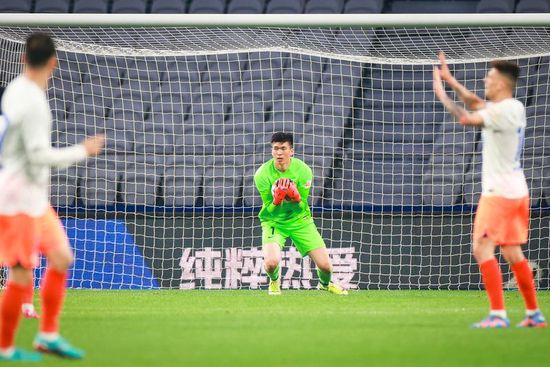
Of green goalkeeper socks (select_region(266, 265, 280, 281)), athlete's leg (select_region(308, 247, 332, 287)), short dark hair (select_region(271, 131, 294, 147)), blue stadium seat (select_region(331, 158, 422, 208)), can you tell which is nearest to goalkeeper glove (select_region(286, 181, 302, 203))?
short dark hair (select_region(271, 131, 294, 147))

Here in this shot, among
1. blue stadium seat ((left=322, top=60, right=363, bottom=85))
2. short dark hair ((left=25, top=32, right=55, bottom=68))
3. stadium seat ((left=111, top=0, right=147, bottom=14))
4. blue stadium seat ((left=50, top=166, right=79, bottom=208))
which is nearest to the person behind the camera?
short dark hair ((left=25, top=32, right=55, bottom=68))

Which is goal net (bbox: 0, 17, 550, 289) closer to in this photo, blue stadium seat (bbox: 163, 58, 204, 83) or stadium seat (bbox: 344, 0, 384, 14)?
blue stadium seat (bbox: 163, 58, 204, 83)

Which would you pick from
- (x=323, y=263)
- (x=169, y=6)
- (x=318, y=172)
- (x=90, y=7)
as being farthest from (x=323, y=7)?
(x=323, y=263)

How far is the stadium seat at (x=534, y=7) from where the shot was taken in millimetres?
16266

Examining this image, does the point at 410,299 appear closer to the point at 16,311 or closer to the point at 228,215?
the point at 228,215

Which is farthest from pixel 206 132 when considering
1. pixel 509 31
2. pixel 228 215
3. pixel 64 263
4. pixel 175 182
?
pixel 64 263

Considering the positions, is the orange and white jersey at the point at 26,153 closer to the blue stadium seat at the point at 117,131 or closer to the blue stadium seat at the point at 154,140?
the blue stadium seat at the point at 154,140

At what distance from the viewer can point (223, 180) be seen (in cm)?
1399

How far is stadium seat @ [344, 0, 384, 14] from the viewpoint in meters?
16.4

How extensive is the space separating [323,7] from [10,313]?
12202 millimetres

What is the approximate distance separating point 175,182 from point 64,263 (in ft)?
27.8

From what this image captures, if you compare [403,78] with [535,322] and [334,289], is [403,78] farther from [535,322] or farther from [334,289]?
[535,322]

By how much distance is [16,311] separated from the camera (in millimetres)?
5336

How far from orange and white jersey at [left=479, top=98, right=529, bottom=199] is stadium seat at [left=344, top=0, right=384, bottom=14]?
30.5 feet
